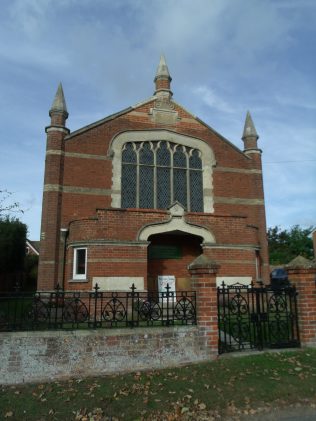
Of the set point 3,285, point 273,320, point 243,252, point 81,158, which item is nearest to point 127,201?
point 81,158

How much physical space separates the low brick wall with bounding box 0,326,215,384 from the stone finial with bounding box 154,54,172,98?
14.1 m

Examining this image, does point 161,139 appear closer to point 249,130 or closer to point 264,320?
point 249,130

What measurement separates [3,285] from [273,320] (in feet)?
80.0

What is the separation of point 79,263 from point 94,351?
24.5 ft

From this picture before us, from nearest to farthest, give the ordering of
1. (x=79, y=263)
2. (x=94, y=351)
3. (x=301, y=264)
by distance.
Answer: (x=94, y=351) → (x=301, y=264) → (x=79, y=263)

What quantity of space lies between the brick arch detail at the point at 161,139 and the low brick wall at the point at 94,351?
9.32m

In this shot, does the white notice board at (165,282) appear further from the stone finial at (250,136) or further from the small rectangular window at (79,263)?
the stone finial at (250,136)

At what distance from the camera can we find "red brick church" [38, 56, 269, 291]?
13.5 m

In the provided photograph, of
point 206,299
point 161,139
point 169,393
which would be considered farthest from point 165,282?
point 169,393

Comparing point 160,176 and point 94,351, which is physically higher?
point 160,176

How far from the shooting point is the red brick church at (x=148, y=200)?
13453 mm

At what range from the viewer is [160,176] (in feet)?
55.0

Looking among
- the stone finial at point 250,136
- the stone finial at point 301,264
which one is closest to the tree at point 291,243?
the stone finial at point 250,136

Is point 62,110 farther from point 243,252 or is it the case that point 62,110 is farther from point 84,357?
point 84,357
